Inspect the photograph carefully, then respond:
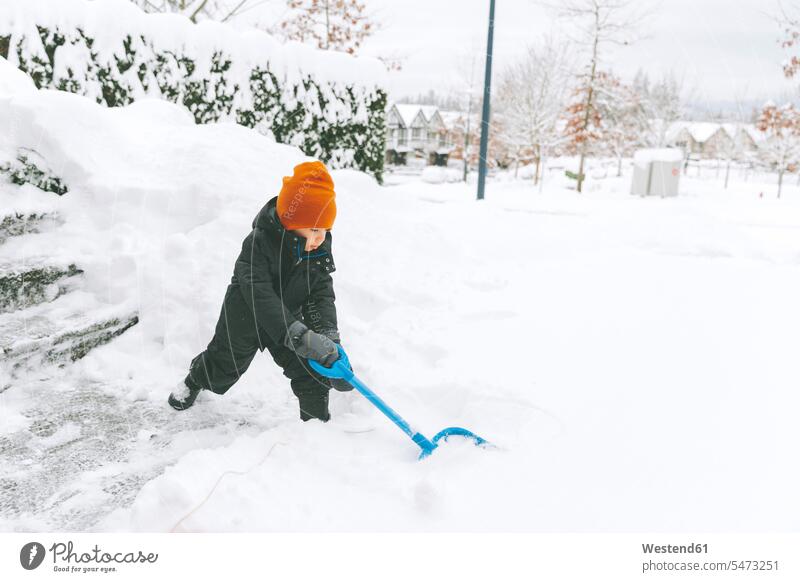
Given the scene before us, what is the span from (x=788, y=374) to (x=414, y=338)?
198cm

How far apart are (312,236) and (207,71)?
3935 mm

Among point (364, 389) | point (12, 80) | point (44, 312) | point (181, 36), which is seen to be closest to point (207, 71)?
point (181, 36)

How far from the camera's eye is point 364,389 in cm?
225

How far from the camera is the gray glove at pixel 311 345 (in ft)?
7.18

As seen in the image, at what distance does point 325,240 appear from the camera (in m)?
2.50

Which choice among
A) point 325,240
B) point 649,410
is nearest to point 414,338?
point 325,240

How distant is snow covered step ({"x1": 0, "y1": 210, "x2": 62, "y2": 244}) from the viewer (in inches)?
121

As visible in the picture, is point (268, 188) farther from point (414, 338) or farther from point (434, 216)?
point (434, 216)

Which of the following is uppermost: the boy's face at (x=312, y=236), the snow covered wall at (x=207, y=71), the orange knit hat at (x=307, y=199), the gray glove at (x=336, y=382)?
the snow covered wall at (x=207, y=71)

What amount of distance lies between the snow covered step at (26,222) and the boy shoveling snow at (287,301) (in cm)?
146

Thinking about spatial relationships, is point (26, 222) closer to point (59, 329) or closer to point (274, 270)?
point (59, 329)

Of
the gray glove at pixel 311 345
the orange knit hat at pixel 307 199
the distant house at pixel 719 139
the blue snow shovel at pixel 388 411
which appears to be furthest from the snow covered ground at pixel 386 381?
the distant house at pixel 719 139

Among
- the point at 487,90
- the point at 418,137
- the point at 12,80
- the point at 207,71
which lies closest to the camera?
the point at 12,80

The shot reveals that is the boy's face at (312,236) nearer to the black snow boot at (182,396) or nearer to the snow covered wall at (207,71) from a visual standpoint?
the black snow boot at (182,396)
